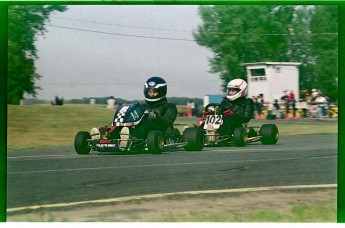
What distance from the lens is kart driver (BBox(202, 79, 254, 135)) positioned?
471 inches

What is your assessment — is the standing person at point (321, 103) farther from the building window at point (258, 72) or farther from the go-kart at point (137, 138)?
the go-kart at point (137, 138)

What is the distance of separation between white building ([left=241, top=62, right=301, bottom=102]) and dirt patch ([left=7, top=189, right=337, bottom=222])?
5.03 feet

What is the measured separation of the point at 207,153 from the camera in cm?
1267

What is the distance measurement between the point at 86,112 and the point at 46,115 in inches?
20.6

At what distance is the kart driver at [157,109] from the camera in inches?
462

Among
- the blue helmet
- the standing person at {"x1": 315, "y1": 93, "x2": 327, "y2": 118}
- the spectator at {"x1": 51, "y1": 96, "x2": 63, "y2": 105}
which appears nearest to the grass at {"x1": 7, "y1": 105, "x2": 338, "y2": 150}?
the spectator at {"x1": 51, "y1": 96, "x2": 63, "y2": 105}

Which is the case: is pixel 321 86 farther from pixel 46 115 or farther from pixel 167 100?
pixel 46 115

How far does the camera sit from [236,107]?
12938mm

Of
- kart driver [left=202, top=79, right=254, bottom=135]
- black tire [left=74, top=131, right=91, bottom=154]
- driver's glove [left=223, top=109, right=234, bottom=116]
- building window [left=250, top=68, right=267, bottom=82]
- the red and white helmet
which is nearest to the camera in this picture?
building window [left=250, top=68, right=267, bottom=82]

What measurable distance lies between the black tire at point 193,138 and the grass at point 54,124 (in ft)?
1.81

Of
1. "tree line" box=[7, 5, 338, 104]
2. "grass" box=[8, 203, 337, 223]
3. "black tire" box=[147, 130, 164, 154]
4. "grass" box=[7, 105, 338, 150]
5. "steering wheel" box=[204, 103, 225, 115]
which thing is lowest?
"grass" box=[8, 203, 337, 223]

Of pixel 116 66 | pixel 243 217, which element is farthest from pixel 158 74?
pixel 243 217

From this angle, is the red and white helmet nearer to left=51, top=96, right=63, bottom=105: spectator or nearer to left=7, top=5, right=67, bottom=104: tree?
left=51, top=96, right=63, bottom=105: spectator

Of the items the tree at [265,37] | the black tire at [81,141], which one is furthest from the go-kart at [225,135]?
the black tire at [81,141]
